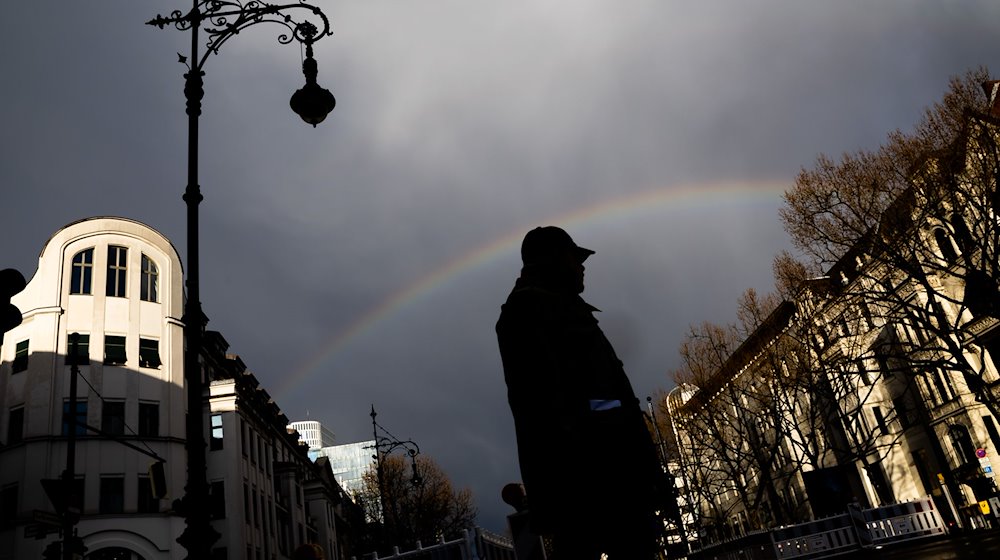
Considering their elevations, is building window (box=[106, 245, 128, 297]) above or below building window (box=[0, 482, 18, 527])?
above

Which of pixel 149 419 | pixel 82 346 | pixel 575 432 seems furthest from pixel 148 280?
pixel 575 432

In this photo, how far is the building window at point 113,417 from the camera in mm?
26422

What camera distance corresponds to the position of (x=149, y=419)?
27906mm

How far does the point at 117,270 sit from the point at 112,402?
6136mm

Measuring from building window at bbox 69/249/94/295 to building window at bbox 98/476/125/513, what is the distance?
26.8ft

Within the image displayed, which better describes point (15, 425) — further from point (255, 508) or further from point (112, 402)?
point (255, 508)

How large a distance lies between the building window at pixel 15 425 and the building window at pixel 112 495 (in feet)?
12.3

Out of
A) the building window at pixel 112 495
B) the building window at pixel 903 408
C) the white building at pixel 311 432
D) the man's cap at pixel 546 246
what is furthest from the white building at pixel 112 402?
the white building at pixel 311 432

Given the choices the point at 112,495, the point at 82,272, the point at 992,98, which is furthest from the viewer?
the point at 82,272

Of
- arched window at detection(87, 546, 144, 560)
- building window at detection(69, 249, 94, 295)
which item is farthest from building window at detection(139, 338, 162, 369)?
arched window at detection(87, 546, 144, 560)

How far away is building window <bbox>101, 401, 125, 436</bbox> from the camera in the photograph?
26.4 m

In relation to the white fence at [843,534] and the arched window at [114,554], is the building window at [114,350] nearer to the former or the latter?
the arched window at [114,554]

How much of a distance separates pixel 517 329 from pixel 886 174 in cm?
1746

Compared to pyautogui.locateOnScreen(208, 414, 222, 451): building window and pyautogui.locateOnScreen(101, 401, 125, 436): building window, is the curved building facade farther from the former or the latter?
pyautogui.locateOnScreen(208, 414, 222, 451): building window
